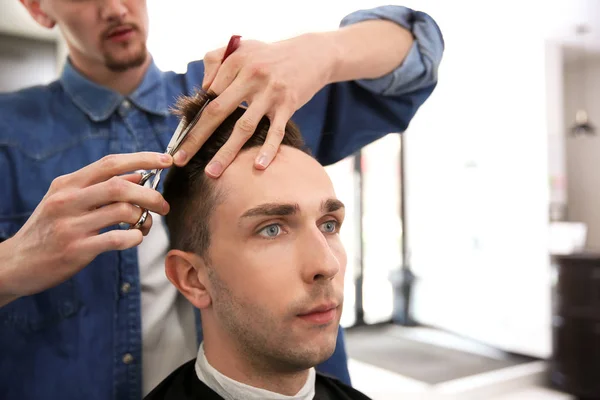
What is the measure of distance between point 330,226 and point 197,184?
305 mm

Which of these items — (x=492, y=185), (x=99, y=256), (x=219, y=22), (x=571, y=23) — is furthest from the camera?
(x=492, y=185)

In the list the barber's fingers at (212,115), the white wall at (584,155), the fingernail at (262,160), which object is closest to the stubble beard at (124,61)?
the barber's fingers at (212,115)

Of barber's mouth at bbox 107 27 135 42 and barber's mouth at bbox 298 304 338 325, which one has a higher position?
barber's mouth at bbox 107 27 135 42

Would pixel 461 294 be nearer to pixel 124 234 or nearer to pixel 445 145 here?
pixel 445 145

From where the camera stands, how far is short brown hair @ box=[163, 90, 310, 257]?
108 cm

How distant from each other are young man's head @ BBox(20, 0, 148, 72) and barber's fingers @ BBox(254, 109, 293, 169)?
0.40 m

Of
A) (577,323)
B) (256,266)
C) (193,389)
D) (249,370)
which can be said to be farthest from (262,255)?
(577,323)

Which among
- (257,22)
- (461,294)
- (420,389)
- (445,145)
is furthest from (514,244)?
(257,22)

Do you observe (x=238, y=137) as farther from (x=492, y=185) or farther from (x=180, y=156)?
(x=492, y=185)

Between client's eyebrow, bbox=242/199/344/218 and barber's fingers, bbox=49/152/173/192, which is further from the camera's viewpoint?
client's eyebrow, bbox=242/199/344/218

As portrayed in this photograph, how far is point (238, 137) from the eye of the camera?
1.00 m

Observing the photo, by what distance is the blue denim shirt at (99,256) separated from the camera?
1.15m

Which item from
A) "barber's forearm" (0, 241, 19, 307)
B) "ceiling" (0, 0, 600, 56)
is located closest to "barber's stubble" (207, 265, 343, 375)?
"barber's forearm" (0, 241, 19, 307)

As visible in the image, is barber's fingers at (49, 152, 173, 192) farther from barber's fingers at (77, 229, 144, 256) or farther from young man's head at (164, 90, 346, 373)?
young man's head at (164, 90, 346, 373)
